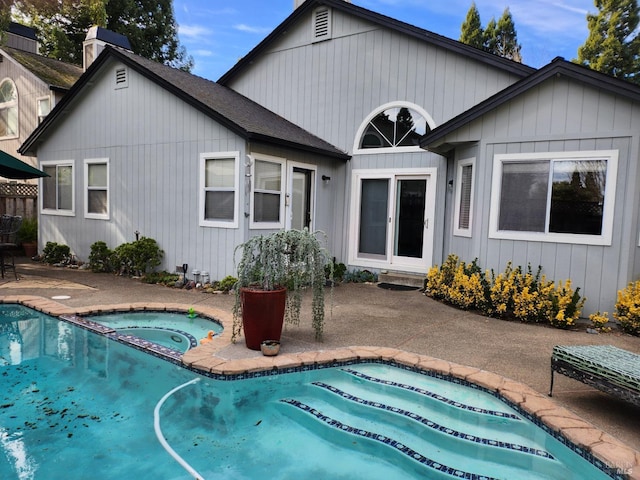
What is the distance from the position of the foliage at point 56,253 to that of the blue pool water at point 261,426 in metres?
6.73

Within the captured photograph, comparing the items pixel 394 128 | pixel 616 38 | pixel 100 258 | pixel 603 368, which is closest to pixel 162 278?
pixel 100 258

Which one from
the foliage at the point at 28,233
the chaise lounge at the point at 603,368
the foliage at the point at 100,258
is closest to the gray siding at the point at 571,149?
the chaise lounge at the point at 603,368

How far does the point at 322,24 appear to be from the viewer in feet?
32.1

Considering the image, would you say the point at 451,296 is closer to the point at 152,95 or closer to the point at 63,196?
the point at 152,95

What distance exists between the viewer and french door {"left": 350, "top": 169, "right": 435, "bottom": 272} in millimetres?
8844

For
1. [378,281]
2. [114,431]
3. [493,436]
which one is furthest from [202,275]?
[493,436]

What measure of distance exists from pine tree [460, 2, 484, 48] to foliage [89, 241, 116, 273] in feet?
75.7

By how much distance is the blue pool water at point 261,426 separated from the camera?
2.78m

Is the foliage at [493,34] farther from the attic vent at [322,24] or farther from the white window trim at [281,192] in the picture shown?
the white window trim at [281,192]

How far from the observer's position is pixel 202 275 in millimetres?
8094

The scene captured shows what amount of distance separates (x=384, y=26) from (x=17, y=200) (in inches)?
444

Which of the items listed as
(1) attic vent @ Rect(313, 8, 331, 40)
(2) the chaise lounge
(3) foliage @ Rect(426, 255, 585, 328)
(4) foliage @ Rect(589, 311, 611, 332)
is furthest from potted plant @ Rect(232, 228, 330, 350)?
(1) attic vent @ Rect(313, 8, 331, 40)

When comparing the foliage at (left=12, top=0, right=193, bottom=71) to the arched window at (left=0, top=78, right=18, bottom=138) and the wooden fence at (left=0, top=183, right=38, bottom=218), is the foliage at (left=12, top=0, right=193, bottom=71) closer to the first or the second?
the arched window at (left=0, top=78, right=18, bottom=138)

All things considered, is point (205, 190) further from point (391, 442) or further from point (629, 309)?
point (629, 309)
